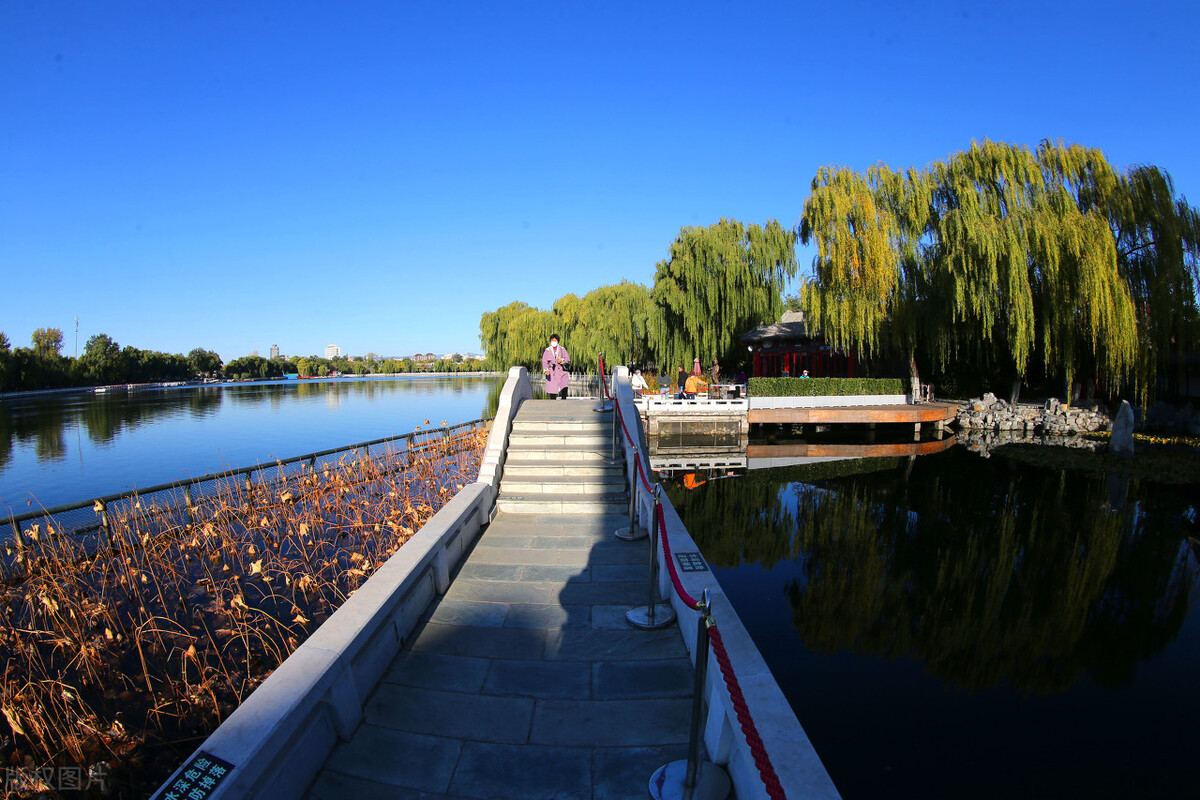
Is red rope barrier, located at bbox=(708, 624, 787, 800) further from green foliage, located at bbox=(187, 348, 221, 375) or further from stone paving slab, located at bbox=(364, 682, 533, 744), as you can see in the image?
green foliage, located at bbox=(187, 348, 221, 375)

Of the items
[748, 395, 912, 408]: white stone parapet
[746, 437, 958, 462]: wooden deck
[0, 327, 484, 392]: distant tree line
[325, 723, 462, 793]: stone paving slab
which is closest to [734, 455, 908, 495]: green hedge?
[746, 437, 958, 462]: wooden deck

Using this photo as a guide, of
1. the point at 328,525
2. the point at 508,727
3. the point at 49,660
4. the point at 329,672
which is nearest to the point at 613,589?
the point at 508,727

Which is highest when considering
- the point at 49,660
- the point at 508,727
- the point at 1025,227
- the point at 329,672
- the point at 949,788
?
the point at 1025,227

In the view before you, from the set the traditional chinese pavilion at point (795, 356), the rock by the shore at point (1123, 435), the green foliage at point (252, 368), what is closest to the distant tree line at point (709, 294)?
the traditional chinese pavilion at point (795, 356)

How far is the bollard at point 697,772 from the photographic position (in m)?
2.40

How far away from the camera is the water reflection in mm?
6004

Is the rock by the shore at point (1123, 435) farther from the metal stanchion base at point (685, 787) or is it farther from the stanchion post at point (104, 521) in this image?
the stanchion post at point (104, 521)

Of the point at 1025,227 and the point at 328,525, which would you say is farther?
the point at 1025,227

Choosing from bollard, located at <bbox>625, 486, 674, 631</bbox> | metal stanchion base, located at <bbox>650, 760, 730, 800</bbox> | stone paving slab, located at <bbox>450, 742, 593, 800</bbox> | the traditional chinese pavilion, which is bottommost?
stone paving slab, located at <bbox>450, 742, 593, 800</bbox>

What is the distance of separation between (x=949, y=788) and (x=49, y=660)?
728 cm

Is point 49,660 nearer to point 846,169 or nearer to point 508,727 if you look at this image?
point 508,727

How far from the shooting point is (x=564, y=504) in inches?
285

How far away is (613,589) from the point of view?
192 inches

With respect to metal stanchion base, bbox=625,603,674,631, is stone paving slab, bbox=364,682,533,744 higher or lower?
lower
